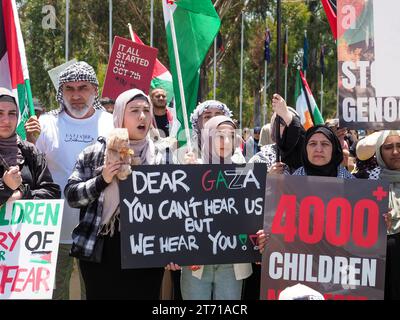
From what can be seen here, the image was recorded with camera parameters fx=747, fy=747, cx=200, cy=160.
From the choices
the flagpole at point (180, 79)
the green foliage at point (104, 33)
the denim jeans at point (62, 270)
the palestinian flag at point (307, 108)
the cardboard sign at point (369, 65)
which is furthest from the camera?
the green foliage at point (104, 33)

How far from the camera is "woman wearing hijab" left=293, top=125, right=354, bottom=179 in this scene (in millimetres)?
4602

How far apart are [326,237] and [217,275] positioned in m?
0.71

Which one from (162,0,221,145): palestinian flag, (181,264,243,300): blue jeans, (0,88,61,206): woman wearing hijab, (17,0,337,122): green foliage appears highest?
(17,0,337,122): green foliage

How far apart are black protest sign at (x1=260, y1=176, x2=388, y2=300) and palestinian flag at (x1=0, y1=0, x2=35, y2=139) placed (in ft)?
6.32

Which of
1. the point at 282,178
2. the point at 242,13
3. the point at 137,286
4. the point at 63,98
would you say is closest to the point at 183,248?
the point at 137,286

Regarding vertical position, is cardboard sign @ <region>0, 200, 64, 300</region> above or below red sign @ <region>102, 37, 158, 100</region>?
below

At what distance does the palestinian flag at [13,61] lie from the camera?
17.4ft

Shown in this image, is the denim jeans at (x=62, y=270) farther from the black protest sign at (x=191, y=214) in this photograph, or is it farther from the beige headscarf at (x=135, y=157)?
the black protest sign at (x=191, y=214)

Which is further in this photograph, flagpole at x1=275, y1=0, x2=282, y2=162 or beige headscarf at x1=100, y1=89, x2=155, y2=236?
flagpole at x1=275, y1=0, x2=282, y2=162

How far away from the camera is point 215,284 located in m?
4.62

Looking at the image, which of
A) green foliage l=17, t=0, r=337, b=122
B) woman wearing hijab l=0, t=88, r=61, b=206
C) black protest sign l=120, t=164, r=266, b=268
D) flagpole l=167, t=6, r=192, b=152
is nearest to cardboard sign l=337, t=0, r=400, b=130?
black protest sign l=120, t=164, r=266, b=268

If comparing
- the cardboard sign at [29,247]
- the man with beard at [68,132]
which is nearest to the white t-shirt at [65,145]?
the man with beard at [68,132]

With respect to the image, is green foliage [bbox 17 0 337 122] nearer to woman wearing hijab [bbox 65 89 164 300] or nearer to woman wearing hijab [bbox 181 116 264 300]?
woman wearing hijab [bbox 181 116 264 300]

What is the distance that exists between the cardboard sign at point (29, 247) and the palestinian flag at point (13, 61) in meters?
1.08
